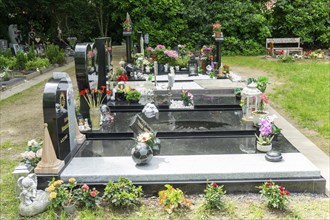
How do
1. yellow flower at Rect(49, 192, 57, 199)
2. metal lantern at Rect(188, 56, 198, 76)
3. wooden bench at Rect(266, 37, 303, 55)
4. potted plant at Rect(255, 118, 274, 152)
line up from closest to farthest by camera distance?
yellow flower at Rect(49, 192, 57, 199) < potted plant at Rect(255, 118, 274, 152) < metal lantern at Rect(188, 56, 198, 76) < wooden bench at Rect(266, 37, 303, 55)

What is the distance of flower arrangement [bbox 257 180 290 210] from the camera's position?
4.38 meters

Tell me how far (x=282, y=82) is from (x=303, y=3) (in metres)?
10.9

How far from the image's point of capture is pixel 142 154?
506 cm

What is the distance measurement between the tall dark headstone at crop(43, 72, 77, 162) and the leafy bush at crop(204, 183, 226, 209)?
6.87 feet

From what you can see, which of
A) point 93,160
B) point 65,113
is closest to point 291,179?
point 93,160

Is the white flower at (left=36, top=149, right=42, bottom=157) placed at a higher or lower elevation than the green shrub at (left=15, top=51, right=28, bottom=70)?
lower

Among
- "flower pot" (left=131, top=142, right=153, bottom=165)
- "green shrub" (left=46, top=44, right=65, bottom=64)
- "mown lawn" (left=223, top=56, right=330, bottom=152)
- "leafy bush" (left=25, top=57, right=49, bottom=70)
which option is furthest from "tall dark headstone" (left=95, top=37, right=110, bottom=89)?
"green shrub" (left=46, top=44, right=65, bottom=64)

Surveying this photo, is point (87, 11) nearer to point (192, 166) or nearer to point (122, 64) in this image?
point (122, 64)

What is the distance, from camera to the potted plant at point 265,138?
5.61 m

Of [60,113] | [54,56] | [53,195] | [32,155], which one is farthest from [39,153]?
[54,56]

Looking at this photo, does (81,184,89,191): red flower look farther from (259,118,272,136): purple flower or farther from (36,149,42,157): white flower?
(259,118,272,136): purple flower

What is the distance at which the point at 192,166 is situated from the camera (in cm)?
511

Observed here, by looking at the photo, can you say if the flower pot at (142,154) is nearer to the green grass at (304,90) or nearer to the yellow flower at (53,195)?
the yellow flower at (53,195)

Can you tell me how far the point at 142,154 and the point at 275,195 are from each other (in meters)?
1.76
